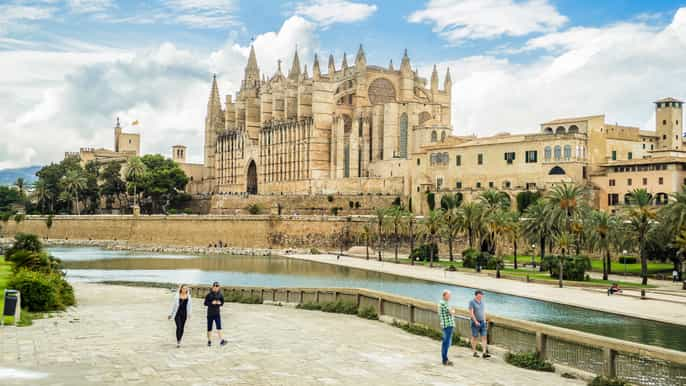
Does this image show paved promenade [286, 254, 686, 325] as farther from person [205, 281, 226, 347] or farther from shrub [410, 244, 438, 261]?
person [205, 281, 226, 347]

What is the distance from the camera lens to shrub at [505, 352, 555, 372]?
44.0ft

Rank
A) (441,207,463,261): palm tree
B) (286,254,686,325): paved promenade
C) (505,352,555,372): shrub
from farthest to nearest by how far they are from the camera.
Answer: (441,207,463,261): palm tree → (286,254,686,325): paved promenade → (505,352,555,372): shrub

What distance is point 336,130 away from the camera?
8938 centimetres

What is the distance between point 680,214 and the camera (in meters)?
37.9

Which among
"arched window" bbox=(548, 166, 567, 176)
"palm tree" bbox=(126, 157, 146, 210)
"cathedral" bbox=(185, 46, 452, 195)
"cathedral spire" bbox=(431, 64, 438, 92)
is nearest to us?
"arched window" bbox=(548, 166, 567, 176)

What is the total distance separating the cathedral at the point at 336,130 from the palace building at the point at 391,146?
137 mm

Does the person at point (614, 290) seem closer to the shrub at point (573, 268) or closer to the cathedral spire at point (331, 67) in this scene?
the shrub at point (573, 268)

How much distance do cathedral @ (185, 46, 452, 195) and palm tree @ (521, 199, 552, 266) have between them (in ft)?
97.4

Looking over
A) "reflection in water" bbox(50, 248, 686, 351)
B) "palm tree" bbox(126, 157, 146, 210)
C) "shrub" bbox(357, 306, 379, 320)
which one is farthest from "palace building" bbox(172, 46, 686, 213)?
"shrub" bbox(357, 306, 379, 320)

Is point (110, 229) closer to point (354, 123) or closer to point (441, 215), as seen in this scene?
point (354, 123)

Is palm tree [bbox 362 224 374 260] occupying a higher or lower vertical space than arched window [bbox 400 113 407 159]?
lower

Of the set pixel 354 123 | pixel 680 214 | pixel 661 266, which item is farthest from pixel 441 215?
pixel 354 123

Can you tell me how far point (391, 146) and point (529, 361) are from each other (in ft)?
230

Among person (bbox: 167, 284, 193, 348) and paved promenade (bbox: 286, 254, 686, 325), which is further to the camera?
paved promenade (bbox: 286, 254, 686, 325)
